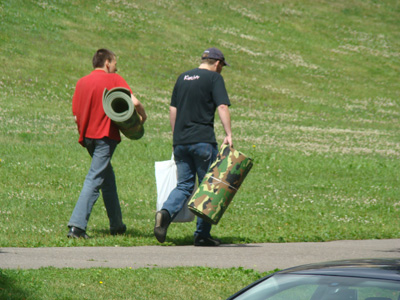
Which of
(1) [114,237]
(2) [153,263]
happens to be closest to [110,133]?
(1) [114,237]

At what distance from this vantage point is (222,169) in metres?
8.01

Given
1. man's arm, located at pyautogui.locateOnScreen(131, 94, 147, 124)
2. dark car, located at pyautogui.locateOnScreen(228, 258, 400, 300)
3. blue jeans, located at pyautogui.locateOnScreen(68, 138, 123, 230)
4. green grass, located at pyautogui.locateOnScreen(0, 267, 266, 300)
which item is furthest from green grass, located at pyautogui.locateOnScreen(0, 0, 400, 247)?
dark car, located at pyautogui.locateOnScreen(228, 258, 400, 300)

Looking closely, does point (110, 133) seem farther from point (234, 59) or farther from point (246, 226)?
point (234, 59)

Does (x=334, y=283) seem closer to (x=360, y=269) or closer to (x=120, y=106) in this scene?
(x=360, y=269)

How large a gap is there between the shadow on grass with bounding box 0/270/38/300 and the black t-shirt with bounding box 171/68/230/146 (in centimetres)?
319

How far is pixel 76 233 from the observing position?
329 inches

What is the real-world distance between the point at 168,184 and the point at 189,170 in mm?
348

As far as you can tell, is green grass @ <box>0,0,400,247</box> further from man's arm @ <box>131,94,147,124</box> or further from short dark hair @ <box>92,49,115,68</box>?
short dark hair @ <box>92,49,115,68</box>

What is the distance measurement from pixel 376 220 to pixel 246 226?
7.24ft

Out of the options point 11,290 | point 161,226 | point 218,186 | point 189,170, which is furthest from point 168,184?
point 11,290

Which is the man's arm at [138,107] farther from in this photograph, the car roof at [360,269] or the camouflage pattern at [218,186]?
the car roof at [360,269]

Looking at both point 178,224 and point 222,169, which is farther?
point 178,224

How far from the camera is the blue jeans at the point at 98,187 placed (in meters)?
8.40

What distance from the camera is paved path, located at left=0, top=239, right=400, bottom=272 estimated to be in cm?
698
